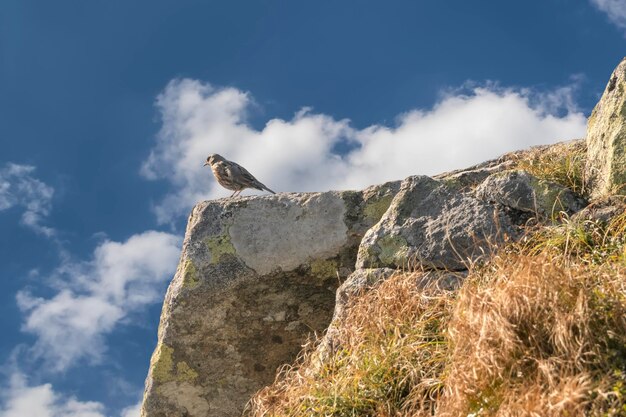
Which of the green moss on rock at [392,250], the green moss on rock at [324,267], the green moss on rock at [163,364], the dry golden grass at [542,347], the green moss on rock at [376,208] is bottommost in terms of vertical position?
the dry golden grass at [542,347]

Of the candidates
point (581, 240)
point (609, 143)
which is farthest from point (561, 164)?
point (581, 240)

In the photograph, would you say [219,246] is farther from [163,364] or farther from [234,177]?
[234,177]

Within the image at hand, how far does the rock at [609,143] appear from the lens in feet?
28.4

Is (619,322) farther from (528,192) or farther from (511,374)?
(528,192)

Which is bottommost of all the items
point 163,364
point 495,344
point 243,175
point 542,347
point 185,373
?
point 542,347

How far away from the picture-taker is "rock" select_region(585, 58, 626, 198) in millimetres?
8648

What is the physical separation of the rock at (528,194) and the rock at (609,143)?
34cm

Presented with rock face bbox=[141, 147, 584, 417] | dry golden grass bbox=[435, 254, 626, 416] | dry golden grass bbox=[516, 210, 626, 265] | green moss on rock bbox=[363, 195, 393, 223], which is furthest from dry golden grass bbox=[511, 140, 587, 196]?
dry golden grass bbox=[435, 254, 626, 416]

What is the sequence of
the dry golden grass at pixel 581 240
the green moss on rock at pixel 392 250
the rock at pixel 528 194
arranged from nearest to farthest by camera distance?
the dry golden grass at pixel 581 240 < the green moss on rock at pixel 392 250 < the rock at pixel 528 194

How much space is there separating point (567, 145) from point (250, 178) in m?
4.79

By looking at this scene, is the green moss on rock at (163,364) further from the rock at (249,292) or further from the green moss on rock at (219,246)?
the green moss on rock at (219,246)

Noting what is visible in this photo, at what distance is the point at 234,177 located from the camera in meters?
12.9

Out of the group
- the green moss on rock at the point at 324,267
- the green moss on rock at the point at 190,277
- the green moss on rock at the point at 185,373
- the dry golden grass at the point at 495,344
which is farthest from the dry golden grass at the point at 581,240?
the green moss on rock at the point at 185,373

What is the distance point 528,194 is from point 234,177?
5.60 metres
